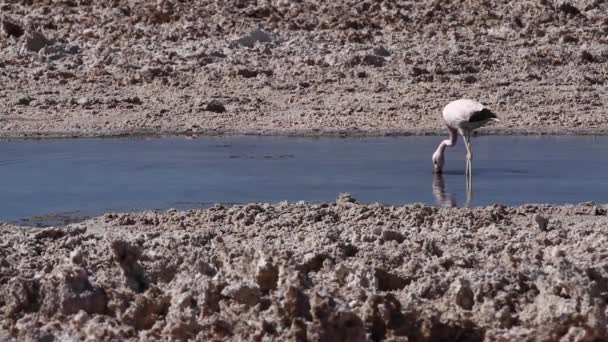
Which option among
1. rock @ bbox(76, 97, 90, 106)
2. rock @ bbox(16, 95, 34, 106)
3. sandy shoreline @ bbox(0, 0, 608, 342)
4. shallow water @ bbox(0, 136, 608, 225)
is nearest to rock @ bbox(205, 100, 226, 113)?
sandy shoreline @ bbox(0, 0, 608, 342)

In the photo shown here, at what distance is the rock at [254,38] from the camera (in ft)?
65.4

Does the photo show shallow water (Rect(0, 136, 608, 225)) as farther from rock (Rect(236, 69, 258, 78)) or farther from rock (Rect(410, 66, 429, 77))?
rock (Rect(236, 69, 258, 78))

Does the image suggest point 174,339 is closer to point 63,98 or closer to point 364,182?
point 364,182

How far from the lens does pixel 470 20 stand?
71.1 feet

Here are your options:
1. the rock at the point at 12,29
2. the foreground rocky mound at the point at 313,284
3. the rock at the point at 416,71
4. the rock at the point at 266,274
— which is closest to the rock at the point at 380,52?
the rock at the point at 416,71

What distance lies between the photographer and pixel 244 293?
20.0 feet

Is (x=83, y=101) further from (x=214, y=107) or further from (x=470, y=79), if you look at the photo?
(x=470, y=79)

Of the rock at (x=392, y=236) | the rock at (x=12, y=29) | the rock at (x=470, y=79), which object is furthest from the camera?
the rock at (x=12, y=29)

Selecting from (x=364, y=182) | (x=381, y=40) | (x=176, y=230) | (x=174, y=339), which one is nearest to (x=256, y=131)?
→ (x=364, y=182)

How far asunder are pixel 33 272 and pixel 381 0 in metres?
16.0

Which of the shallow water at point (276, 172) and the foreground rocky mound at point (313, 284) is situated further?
the shallow water at point (276, 172)

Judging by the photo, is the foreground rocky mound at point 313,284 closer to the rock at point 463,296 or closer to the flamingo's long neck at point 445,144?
the rock at point 463,296

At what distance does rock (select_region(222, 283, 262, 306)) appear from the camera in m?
6.07

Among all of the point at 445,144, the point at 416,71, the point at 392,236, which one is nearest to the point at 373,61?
the point at 416,71
